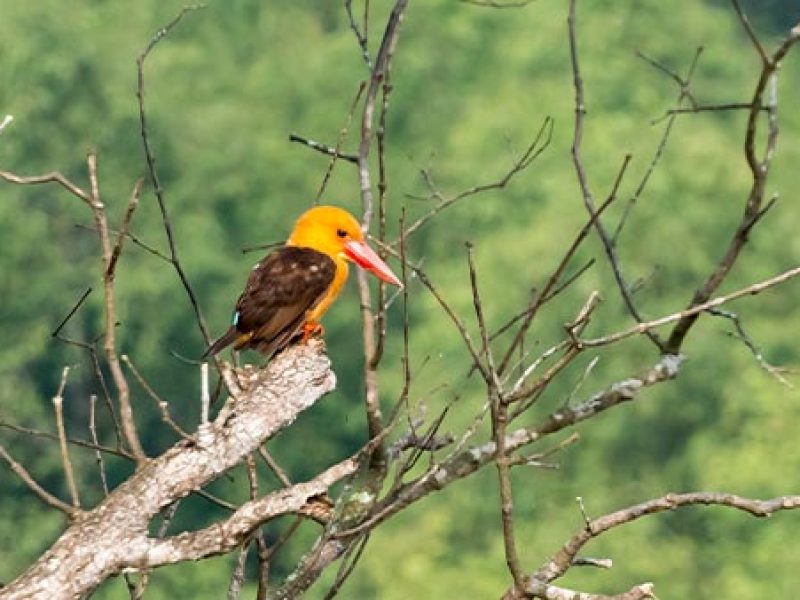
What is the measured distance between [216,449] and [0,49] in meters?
30.8

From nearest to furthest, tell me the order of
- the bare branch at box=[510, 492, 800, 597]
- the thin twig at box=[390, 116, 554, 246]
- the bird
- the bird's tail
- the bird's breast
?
1. the bare branch at box=[510, 492, 800, 597]
2. the bird's tail
3. the thin twig at box=[390, 116, 554, 246]
4. the bird
5. the bird's breast

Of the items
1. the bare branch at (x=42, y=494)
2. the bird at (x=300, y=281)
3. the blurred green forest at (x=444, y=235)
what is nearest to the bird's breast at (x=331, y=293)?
the bird at (x=300, y=281)

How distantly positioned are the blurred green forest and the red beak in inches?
549

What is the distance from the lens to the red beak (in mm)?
5906

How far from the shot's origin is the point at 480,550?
2620cm

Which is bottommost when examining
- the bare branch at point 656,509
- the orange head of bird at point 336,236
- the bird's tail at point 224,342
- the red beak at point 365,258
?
the bare branch at point 656,509

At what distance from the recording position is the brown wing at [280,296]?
5.37 meters

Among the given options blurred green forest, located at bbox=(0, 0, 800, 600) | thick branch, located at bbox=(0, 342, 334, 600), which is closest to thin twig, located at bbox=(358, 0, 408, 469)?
thick branch, located at bbox=(0, 342, 334, 600)

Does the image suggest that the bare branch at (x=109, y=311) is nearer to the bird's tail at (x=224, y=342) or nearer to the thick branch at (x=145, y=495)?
the thick branch at (x=145, y=495)

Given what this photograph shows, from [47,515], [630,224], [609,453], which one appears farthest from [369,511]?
[630,224]

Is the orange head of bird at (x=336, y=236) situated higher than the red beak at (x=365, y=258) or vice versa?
the orange head of bird at (x=336, y=236)

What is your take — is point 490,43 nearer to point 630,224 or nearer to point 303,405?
point 630,224

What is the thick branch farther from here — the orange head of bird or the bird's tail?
the orange head of bird

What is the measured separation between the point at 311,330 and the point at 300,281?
38 centimetres
